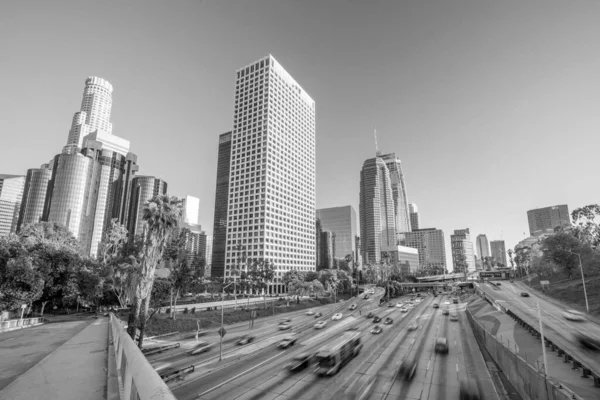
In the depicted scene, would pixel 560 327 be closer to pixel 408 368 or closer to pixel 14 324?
pixel 408 368

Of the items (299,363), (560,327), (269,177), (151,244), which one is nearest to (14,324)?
(151,244)

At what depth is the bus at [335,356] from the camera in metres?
29.3

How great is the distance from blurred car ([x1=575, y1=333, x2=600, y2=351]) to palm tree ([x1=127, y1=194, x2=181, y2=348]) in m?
53.2

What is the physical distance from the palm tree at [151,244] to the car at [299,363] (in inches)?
691

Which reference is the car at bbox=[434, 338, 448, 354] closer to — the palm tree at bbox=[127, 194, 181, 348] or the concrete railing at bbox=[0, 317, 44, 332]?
the palm tree at bbox=[127, 194, 181, 348]

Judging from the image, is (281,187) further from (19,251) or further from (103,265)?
(19,251)

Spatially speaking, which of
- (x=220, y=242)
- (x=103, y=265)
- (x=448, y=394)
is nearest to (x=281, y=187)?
(x=220, y=242)

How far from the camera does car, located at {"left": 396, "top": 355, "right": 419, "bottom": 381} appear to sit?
2883 centimetres

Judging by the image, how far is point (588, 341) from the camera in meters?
37.0

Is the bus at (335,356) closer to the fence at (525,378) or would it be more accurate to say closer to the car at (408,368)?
the car at (408,368)

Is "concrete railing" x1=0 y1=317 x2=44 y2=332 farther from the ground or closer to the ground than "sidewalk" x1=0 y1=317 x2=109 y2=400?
closer to the ground

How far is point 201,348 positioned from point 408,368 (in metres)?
25.4

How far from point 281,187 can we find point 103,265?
110 m

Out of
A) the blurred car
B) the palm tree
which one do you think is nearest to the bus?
the palm tree
